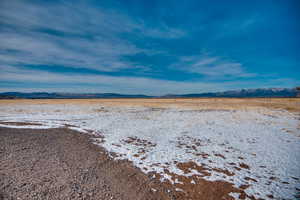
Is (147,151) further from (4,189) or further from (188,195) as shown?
(4,189)

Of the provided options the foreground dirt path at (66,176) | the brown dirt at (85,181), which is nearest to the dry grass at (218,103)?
the brown dirt at (85,181)

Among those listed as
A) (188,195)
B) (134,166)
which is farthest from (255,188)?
(134,166)

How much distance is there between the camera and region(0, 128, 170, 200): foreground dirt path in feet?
18.1

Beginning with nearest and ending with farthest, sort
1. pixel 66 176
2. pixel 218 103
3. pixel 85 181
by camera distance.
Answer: pixel 85 181 → pixel 66 176 → pixel 218 103

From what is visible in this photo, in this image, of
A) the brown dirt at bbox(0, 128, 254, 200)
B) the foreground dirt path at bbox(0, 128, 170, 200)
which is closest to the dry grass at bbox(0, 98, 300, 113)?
the brown dirt at bbox(0, 128, 254, 200)

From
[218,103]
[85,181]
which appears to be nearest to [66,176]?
[85,181]

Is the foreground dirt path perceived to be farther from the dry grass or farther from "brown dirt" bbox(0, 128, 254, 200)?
the dry grass

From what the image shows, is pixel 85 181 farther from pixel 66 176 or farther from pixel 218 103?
pixel 218 103

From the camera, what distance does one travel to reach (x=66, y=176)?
257 inches

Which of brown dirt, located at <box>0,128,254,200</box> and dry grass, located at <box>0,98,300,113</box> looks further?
dry grass, located at <box>0,98,300,113</box>

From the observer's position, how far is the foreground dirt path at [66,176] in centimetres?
551

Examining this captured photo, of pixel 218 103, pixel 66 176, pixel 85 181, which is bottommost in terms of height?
pixel 85 181

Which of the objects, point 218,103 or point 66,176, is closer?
point 66,176

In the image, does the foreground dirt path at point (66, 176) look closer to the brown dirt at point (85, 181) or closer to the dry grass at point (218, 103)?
the brown dirt at point (85, 181)
